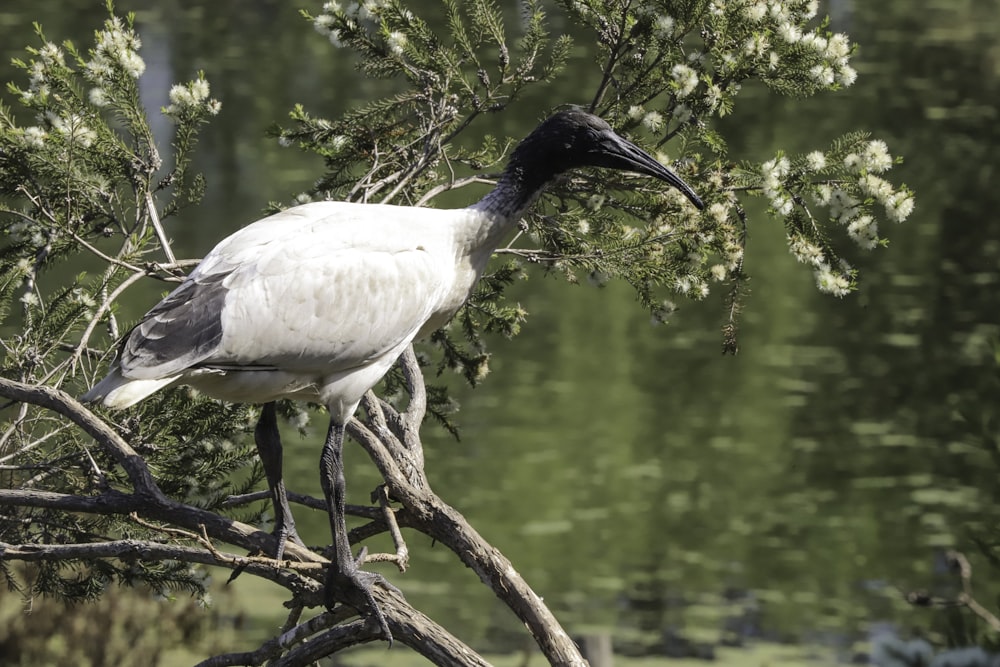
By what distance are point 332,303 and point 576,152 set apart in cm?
102

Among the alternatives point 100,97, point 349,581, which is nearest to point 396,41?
point 100,97

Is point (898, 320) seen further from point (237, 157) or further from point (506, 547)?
point (237, 157)

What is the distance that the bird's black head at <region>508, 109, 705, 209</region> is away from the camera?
4.90m

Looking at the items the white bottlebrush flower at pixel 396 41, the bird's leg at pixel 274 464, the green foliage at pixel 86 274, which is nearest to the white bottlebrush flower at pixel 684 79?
the white bottlebrush flower at pixel 396 41

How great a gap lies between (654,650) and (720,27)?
18.2ft

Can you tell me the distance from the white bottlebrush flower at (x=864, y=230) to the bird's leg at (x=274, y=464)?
2.13 meters

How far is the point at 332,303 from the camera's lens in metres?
4.59

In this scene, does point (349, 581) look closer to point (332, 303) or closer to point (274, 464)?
point (274, 464)

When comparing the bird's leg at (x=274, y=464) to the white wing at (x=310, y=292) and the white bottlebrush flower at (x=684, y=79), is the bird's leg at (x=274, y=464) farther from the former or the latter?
the white bottlebrush flower at (x=684, y=79)

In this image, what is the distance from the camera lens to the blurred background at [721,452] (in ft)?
33.1

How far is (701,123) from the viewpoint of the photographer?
17.3 ft

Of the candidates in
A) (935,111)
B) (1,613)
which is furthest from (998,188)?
(1,613)

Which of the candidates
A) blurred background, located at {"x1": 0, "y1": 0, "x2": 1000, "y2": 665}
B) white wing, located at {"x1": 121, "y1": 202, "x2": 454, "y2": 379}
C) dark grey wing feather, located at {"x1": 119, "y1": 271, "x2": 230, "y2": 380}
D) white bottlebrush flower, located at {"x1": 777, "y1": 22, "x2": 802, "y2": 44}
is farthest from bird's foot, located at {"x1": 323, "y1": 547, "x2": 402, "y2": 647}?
blurred background, located at {"x1": 0, "y1": 0, "x2": 1000, "y2": 665}

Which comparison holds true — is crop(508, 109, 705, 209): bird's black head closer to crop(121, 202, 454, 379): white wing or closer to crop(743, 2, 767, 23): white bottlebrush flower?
crop(121, 202, 454, 379): white wing
